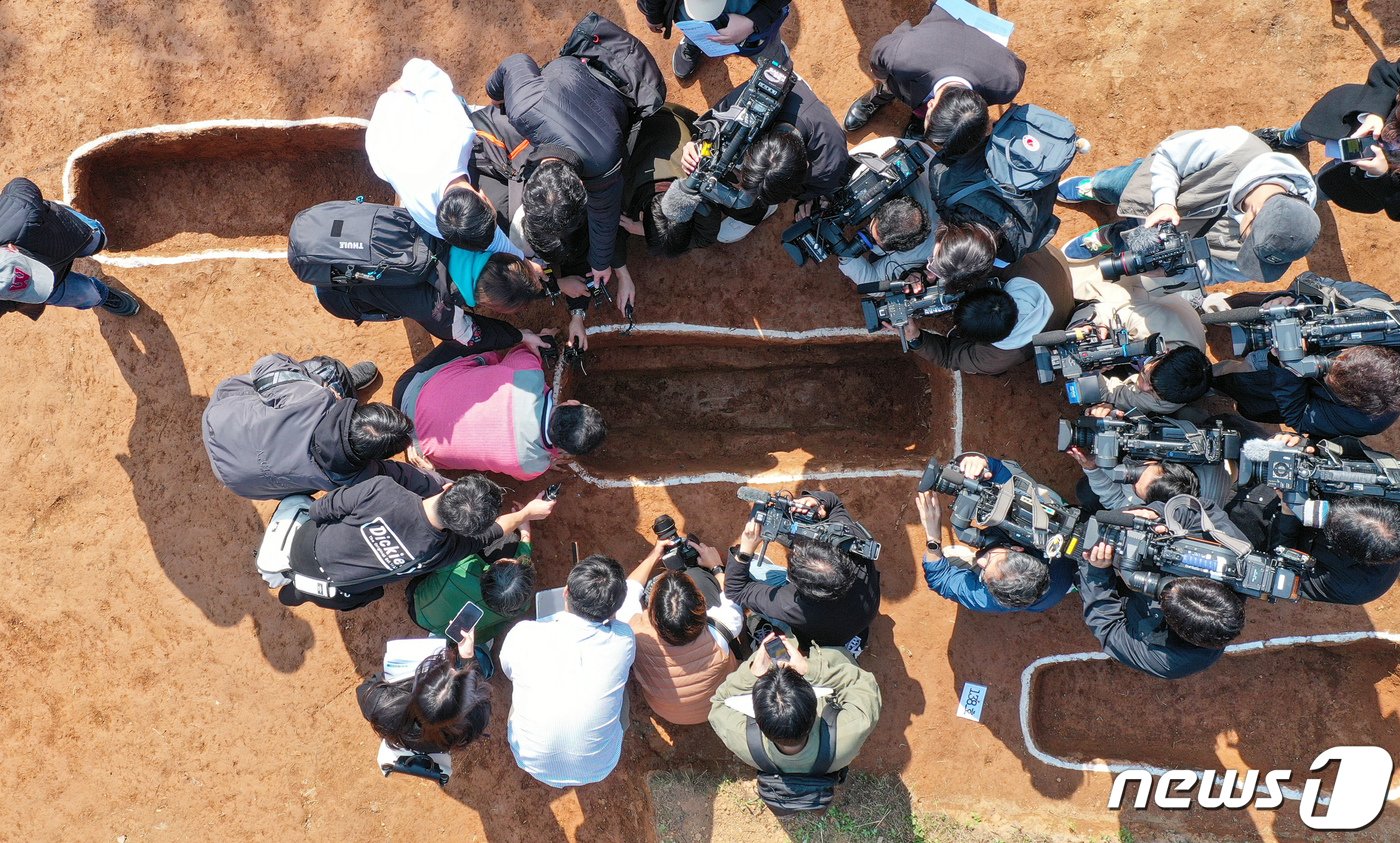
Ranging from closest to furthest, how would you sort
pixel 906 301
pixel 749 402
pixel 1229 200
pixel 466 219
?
pixel 466 219, pixel 1229 200, pixel 906 301, pixel 749 402

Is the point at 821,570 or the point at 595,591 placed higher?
the point at 821,570

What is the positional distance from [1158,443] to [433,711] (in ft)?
17.5

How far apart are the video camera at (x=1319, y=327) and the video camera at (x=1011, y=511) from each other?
1.68 meters

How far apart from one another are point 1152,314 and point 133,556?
8851 mm

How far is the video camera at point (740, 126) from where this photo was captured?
4.96 metres

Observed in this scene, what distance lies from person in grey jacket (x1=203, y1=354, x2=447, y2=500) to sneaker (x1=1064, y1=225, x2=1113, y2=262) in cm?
540

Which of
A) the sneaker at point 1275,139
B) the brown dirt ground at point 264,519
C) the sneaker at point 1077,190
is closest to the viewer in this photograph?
the sneaker at point 1275,139

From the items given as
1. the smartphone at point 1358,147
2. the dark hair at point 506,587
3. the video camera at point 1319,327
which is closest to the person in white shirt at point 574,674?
the dark hair at point 506,587

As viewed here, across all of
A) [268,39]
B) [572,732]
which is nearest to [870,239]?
[572,732]

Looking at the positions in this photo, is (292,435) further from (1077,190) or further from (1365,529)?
(1365,529)

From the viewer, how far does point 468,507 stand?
530 centimetres

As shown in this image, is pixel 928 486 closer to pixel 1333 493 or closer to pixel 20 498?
pixel 1333 493

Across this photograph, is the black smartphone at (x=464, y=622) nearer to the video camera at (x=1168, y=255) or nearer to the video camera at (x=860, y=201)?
the video camera at (x=860, y=201)

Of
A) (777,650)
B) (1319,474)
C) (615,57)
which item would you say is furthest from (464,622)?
(1319,474)
